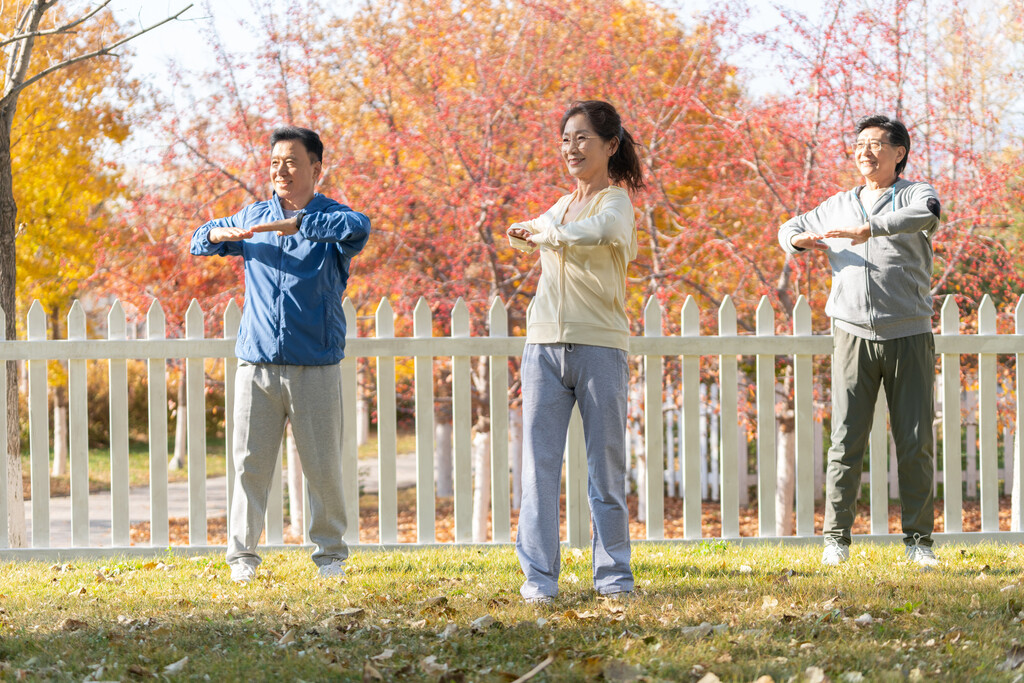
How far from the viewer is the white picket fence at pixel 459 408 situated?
15.5ft

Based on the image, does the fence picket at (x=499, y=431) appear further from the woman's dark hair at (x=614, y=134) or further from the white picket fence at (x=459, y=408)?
the woman's dark hair at (x=614, y=134)

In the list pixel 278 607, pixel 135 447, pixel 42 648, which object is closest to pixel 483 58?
pixel 278 607

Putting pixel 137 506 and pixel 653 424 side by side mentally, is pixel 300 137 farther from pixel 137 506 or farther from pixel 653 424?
pixel 137 506

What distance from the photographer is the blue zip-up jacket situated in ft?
12.6

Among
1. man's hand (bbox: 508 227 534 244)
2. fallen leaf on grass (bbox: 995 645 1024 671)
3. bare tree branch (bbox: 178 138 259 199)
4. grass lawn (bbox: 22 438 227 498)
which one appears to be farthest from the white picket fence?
grass lawn (bbox: 22 438 227 498)

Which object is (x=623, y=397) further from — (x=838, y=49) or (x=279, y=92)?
(x=279, y=92)

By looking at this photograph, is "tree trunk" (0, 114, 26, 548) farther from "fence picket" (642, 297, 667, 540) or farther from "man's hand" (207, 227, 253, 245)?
"fence picket" (642, 297, 667, 540)

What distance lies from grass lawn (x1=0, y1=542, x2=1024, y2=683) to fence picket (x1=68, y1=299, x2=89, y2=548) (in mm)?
517

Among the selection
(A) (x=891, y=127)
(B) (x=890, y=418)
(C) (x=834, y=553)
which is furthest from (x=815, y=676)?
(A) (x=891, y=127)

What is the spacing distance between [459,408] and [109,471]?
11.0 m

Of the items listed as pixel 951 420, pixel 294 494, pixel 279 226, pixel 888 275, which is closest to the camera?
pixel 279 226

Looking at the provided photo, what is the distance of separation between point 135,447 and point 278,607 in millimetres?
16189

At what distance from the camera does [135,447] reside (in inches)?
722

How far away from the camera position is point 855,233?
3.87m
